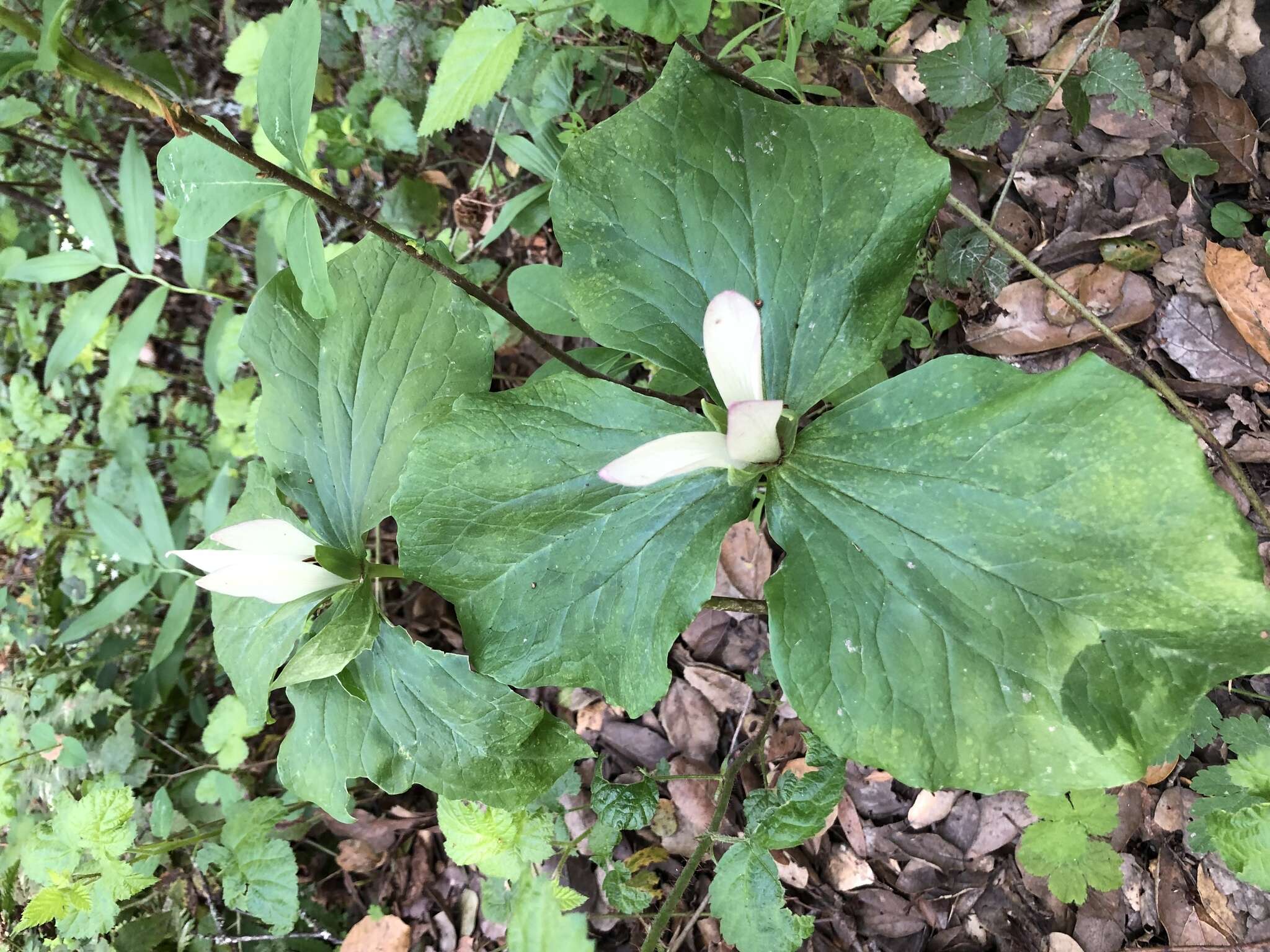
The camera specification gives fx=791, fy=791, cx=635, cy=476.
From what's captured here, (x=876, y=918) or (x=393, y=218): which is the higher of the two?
(x=393, y=218)

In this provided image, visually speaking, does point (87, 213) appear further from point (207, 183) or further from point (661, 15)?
point (661, 15)

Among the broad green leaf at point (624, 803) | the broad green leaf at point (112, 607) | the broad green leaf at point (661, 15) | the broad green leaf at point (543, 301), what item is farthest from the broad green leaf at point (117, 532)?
the broad green leaf at point (661, 15)

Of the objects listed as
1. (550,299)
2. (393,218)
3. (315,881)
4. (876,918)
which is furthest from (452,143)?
(876,918)

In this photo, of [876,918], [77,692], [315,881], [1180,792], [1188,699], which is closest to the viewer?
[1188,699]

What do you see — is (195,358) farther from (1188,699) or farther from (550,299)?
(1188,699)

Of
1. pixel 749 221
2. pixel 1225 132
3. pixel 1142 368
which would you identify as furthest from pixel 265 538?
pixel 1225 132
